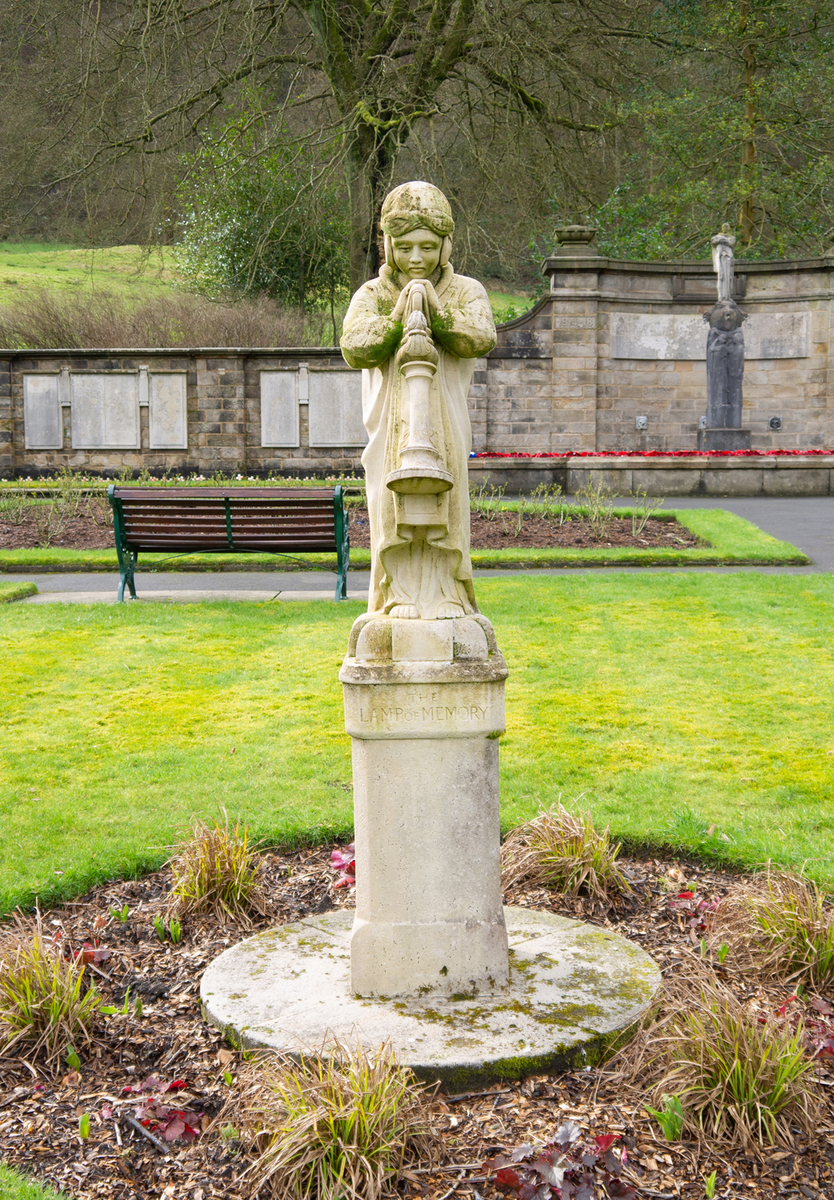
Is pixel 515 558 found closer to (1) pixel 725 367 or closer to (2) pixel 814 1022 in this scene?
(2) pixel 814 1022

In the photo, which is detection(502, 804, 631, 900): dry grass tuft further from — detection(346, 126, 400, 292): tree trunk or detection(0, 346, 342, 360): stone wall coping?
detection(346, 126, 400, 292): tree trunk

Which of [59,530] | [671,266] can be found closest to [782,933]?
[59,530]

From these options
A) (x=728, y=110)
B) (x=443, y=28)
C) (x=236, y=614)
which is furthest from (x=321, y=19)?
(x=236, y=614)

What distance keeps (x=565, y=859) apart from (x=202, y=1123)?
6.31 feet

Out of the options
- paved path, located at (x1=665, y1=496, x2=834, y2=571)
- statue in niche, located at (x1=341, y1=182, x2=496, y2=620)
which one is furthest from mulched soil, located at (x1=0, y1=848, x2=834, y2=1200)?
paved path, located at (x1=665, y1=496, x2=834, y2=571)

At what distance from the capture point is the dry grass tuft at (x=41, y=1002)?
346 cm

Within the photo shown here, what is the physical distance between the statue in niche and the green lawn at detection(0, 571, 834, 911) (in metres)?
1.97

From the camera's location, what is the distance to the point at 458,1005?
3.57 metres

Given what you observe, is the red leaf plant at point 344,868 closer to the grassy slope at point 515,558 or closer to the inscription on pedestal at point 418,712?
the inscription on pedestal at point 418,712

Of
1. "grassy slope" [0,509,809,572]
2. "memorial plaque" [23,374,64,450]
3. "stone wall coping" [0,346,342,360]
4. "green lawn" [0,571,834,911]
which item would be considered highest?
"stone wall coping" [0,346,342,360]

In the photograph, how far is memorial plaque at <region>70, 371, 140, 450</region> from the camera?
21438 mm

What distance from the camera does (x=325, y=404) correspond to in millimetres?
21453

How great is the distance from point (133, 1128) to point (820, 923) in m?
2.31

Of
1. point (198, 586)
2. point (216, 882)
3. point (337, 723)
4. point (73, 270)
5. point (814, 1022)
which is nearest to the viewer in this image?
point (814, 1022)
